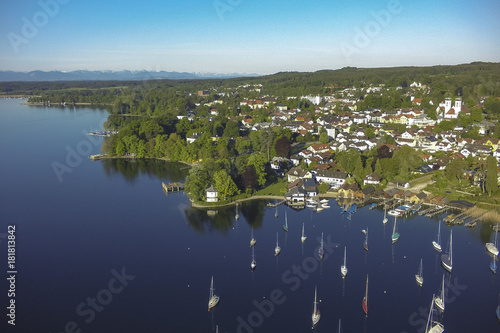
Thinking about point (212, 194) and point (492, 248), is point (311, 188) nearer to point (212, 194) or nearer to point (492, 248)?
point (212, 194)

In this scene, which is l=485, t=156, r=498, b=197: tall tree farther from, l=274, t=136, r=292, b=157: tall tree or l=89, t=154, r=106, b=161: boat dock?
l=89, t=154, r=106, b=161: boat dock

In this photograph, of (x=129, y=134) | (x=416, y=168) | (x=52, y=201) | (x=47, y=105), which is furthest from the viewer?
(x=47, y=105)

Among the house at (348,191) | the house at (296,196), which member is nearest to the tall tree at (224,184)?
the house at (296,196)

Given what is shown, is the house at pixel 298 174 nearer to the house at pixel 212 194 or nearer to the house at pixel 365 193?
the house at pixel 365 193

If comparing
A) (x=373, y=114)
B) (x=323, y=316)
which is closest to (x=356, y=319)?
(x=323, y=316)

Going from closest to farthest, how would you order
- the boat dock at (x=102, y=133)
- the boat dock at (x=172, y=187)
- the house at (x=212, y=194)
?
the house at (x=212, y=194) → the boat dock at (x=172, y=187) → the boat dock at (x=102, y=133)

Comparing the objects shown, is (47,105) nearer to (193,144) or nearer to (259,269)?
(193,144)
